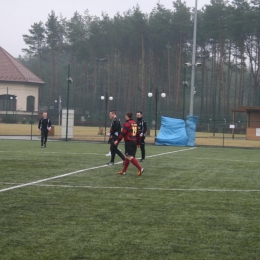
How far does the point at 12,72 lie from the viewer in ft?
280

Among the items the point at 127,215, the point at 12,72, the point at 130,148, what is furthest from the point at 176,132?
the point at 12,72

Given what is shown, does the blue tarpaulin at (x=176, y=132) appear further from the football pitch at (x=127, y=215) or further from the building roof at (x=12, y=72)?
the building roof at (x=12, y=72)

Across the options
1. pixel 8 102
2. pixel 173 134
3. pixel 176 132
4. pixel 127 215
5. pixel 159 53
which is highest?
pixel 159 53

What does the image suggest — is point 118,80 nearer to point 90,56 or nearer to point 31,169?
point 90,56

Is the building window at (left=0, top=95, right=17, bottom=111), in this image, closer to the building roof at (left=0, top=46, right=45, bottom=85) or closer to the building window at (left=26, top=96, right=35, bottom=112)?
the building window at (left=26, top=96, right=35, bottom=112)

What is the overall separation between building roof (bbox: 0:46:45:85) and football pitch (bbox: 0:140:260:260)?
68903 mm

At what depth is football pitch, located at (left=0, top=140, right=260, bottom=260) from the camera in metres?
6.99

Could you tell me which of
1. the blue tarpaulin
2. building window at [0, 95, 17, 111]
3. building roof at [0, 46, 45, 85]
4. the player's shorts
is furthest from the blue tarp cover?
building roof at [0, 46, 45, 85]

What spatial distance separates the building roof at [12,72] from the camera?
274ft

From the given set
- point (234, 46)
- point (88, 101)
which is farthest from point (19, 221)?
point (88, 101)

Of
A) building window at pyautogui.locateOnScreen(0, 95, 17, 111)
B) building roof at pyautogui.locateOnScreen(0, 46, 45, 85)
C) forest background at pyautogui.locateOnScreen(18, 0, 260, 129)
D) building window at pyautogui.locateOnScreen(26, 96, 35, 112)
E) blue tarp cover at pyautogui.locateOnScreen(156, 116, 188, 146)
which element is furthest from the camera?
building roof at pyautogui.locateOnScreen(0, 46, 45, 85)

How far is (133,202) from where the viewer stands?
10664 millimetres

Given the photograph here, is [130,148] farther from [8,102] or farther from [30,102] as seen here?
[30,102]

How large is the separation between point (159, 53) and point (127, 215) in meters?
76.5
